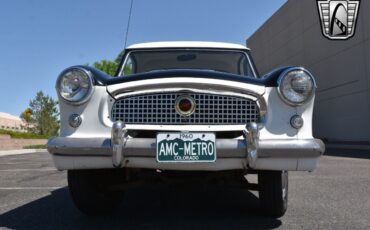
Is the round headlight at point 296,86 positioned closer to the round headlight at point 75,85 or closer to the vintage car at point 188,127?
the vintage car at point 188,127

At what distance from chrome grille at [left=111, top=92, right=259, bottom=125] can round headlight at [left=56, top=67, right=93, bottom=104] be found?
0.27m

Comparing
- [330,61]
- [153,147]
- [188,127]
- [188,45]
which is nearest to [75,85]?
[153,147]

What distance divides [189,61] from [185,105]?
138 centimetres

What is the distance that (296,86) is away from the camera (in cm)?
306

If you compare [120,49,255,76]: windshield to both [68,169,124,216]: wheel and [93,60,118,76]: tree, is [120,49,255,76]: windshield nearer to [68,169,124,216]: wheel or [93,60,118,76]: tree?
[68,169,124,216]: wheel

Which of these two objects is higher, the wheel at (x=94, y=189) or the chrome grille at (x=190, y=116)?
the chrome grille at (x=190, y=116)

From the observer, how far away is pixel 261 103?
3.09 meters

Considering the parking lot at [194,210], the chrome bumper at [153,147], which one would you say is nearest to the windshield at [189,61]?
the parking lot at [194,210]

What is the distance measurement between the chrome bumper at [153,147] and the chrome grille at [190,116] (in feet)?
0.76

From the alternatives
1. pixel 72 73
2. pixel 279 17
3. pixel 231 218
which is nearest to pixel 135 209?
pixel 231 218

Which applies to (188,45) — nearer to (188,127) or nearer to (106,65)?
(188,127)

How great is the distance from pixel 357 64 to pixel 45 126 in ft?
113

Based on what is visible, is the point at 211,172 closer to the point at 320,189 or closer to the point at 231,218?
the point at 231,218

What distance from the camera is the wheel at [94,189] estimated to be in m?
3.30
